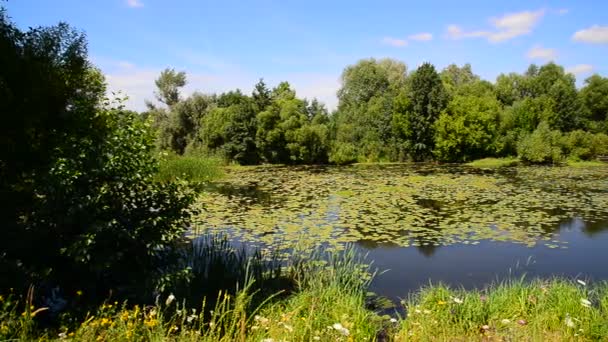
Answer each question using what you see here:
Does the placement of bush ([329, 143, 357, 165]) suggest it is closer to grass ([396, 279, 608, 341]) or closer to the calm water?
the calm water

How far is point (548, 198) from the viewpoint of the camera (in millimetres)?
14633

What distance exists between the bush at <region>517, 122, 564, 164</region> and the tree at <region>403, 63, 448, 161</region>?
20.4ft

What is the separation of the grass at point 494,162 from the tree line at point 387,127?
0.85 m

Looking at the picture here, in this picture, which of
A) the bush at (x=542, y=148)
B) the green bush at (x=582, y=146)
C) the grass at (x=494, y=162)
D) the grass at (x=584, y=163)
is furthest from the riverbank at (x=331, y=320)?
the green bush at (x=582, y=146)

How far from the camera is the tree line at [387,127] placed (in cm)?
3028

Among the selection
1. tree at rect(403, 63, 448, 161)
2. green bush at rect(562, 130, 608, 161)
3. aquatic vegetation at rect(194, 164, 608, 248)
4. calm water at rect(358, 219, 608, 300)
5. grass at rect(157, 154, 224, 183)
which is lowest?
calm water at rect(358, 219, 608, 300)

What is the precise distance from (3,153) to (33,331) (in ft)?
6.02

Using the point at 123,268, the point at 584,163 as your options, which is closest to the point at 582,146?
the point at 584,163

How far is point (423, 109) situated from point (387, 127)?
2.96 m

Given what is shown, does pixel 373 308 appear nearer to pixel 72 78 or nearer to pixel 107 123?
pixel 107 123

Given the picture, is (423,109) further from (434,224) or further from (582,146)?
(434,224)

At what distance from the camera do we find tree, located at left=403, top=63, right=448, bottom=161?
3189 cm

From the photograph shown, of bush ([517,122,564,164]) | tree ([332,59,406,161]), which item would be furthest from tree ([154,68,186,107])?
bush ([517,122,564,164])

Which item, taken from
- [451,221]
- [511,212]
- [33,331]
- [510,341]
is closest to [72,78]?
[33,331]
